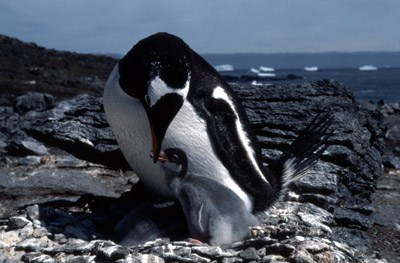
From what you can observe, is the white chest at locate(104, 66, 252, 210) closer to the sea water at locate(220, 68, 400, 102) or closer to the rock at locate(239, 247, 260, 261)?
the rock at locate(239, 247, 260, 261)

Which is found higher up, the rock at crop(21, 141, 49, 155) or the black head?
the black head

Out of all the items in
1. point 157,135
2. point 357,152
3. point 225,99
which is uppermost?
point 225,99

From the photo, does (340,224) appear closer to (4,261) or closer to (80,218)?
(80,218)

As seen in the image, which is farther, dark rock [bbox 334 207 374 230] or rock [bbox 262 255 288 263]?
dark rock [bbox 334 207 374 230]

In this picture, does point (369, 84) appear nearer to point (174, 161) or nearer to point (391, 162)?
point (391, 162)

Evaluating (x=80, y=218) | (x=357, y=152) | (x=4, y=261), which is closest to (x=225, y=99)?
(x=80, y=218)

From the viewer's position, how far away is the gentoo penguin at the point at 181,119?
8.97ft

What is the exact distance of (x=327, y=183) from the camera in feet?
14.2

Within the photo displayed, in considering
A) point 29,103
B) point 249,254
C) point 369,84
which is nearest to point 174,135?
point 249,254

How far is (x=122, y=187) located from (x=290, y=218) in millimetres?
2375

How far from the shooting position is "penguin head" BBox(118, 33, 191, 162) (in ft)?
8.82

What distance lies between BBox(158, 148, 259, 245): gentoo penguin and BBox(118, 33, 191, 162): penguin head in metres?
0.21

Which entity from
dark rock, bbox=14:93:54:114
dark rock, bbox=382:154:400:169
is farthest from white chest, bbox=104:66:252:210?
dark rock, bbox=14:93:54:114

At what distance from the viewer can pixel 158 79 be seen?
2.68 metres
